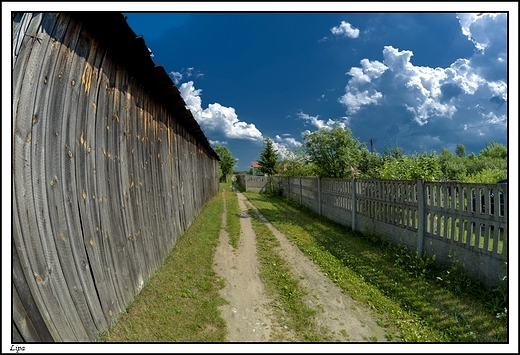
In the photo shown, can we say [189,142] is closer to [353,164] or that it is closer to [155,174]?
[155,174]

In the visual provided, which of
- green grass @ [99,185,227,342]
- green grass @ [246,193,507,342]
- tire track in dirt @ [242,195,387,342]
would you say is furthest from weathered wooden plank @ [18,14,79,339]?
green grass @ [246,193,507,342]

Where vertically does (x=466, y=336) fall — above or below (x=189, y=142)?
below

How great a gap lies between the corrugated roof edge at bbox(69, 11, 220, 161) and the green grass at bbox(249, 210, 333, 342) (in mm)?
3418

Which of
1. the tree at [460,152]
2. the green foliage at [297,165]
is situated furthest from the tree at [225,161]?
the tree at [460,152]

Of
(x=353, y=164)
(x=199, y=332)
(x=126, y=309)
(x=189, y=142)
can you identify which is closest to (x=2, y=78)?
(x=126, y=309)

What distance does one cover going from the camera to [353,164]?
1098 cm

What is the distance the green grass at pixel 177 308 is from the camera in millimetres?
2547

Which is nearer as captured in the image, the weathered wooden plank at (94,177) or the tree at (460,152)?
the weathered wooden plank at (94,177)

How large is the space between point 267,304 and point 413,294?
1.82m

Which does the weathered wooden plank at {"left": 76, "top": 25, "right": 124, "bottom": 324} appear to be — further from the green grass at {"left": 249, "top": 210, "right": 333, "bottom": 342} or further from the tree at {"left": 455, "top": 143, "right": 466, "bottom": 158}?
the tree at {"left": 455, "top": 143, "right": 466, "bottom": 158}

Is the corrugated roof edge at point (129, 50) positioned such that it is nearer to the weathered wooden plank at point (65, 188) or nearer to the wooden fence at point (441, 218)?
the weathered wooden plank at point (65, 188)

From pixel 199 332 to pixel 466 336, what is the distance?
2529 millimetres

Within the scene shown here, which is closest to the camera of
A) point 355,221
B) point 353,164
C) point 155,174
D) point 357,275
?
point 357,275

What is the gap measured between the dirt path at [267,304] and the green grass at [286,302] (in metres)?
0.08
